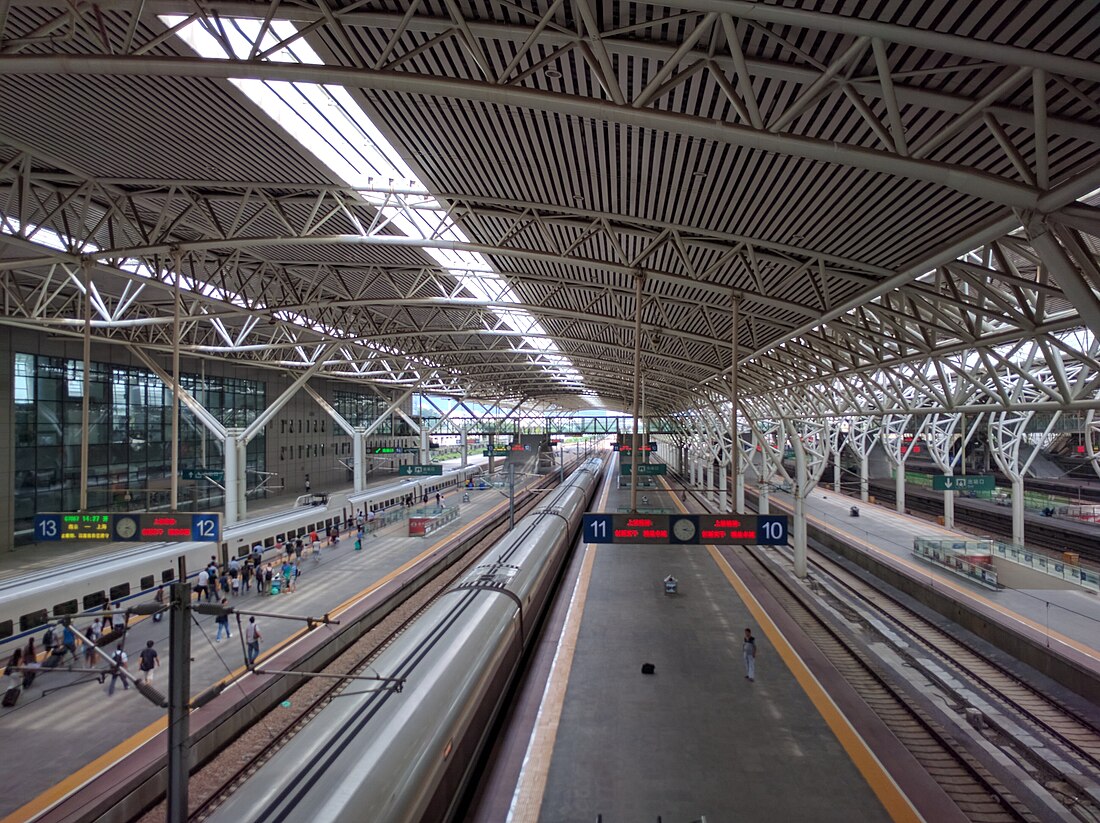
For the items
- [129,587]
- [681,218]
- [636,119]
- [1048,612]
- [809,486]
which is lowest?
[1048,612]

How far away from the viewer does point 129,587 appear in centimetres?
1658

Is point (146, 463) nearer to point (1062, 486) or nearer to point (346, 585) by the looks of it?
point (346, 585)

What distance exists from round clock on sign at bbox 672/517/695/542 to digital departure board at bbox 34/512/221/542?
30.1 feet

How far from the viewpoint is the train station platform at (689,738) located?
7574mm

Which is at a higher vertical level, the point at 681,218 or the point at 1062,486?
the point at 681,218

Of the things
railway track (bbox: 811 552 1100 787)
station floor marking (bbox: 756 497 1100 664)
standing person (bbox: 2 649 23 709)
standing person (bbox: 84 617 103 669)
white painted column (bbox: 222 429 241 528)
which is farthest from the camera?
white painted column (bbox: 222 429 241 528)

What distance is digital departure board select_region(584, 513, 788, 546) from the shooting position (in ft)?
36.5

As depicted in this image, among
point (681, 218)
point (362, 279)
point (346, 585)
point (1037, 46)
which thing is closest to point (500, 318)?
point (362, 279)

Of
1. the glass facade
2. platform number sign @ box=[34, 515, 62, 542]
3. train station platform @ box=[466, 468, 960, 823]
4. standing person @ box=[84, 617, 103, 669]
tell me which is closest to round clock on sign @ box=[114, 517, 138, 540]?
platform number sign @ box=[34, 515, 62, 542]

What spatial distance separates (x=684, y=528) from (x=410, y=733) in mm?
6582

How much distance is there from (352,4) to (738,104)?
13.0 ft

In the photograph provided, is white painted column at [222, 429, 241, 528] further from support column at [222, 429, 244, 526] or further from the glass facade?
the glass facade

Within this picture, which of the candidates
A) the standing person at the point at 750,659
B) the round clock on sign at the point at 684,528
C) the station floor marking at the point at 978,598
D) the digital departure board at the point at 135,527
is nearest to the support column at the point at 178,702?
the digital departure board at the point at 135,527

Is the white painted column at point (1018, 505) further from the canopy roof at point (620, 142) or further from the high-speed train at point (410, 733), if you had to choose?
the high-speed train at point (410, 733)
